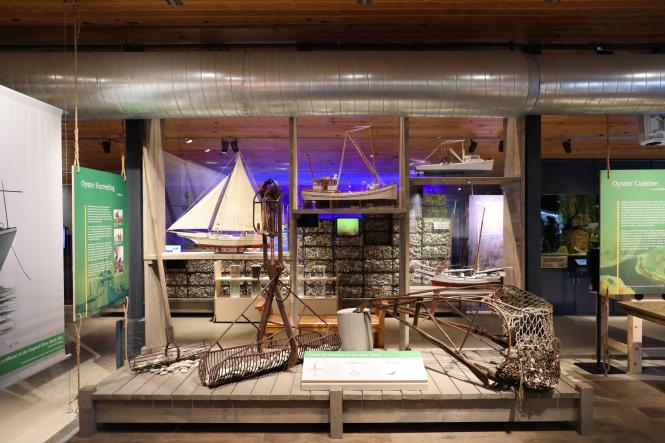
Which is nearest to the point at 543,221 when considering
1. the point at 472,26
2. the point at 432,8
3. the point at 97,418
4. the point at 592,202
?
the point at 592,202

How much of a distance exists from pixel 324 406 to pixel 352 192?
220 centimetres

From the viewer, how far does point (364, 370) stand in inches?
135

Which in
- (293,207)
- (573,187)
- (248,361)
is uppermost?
(573,187)

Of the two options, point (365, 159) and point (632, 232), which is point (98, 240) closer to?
point (365, 159)

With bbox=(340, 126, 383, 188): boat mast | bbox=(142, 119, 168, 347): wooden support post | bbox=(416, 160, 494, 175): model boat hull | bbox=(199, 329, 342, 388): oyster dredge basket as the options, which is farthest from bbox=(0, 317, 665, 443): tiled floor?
bbox=(340, 126, 383, 188): boat mast

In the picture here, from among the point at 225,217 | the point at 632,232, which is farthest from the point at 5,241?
the point at 632,232

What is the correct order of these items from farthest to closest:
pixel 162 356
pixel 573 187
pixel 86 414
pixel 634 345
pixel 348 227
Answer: pixel 573 187 < pixel 348 227 < pixel 634 345 < pixel 162 356 < pixel 86 414

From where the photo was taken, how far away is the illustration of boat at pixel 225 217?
4.73 meters

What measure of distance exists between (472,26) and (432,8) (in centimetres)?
63

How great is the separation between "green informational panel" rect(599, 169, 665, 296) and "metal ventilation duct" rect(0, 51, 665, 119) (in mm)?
926

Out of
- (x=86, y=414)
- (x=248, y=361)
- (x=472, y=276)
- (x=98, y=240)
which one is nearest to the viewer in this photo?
(x=86, y=414)

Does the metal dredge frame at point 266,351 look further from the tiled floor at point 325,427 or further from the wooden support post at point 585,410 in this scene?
the wooden support post at point 585,410

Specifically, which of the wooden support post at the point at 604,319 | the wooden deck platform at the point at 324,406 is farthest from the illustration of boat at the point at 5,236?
the wooden support post at the point at 604,319

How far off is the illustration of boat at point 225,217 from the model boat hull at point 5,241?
1.83m
